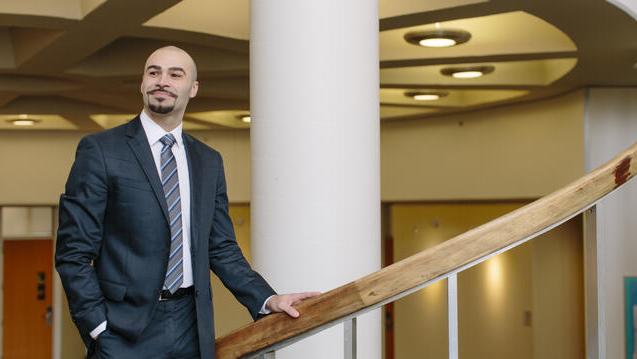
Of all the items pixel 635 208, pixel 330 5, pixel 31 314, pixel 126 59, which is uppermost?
pixel 126 59

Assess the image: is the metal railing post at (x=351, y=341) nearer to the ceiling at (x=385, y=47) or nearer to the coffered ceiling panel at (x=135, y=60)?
the ceiling at (x=385, y=47)

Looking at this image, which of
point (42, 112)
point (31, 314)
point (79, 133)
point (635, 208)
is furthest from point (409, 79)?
point (31, 314)

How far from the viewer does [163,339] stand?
79.7 inches

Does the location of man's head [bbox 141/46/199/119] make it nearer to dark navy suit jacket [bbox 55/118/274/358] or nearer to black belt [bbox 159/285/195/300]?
dark navy suit jacket [bbox 55/118/274/358]

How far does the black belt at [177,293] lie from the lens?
2.04m

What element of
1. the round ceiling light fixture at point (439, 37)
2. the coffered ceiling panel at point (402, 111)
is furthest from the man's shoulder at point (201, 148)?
the coffered ceiling panel at point (402, 111)

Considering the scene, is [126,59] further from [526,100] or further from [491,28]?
[526,100]

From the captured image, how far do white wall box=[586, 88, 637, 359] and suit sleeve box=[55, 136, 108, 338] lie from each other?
7.17 meters

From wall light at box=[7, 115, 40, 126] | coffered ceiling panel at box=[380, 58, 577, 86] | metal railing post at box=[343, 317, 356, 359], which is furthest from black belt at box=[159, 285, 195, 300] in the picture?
wall light at box=[7, 115, 40, 126]

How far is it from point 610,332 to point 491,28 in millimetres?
3418

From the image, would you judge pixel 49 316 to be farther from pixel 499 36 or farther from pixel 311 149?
pixel 311 149

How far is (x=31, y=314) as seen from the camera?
14961 mm

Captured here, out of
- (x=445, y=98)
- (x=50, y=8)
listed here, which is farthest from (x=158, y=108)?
(x=445, y=98)

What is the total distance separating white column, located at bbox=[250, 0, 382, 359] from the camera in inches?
117
